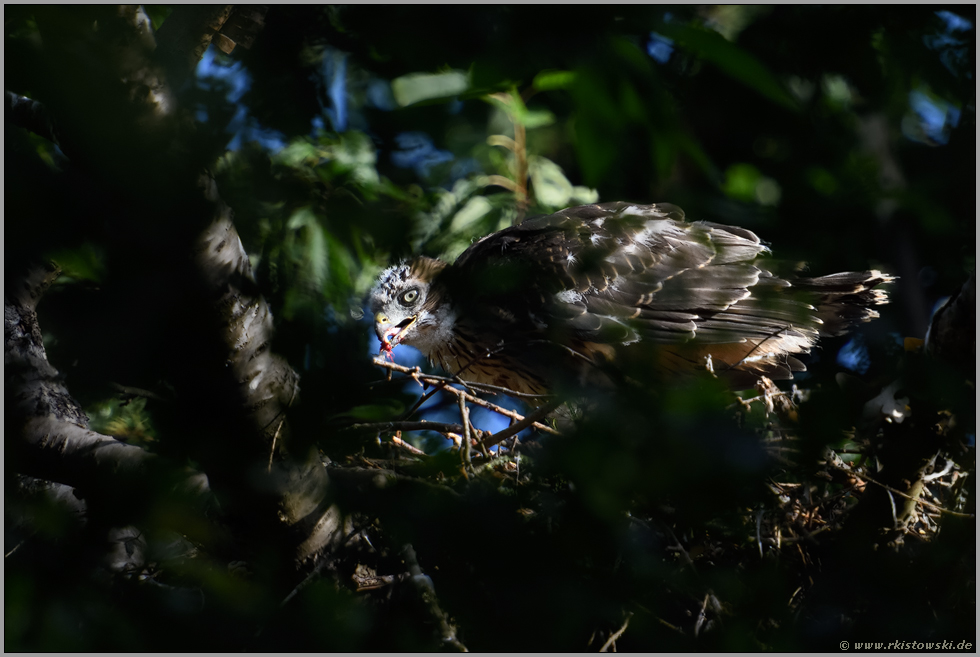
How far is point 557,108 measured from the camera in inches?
76.6

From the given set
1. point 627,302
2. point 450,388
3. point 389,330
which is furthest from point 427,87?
point 389,330

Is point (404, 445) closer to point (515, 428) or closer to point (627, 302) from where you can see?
point (515, 428)

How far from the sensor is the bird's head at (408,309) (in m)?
3.17

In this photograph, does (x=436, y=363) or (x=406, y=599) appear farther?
(x=436, y=363)

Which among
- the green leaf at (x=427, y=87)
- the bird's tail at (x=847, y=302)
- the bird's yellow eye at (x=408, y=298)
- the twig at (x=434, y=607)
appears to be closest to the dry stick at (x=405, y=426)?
the twig at (x=434, y=607)

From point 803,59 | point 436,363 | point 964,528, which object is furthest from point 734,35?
point 436,363

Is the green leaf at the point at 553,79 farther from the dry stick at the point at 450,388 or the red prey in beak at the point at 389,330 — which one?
the red prey in beak at the point at 389,330

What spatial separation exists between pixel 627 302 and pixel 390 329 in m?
1.23

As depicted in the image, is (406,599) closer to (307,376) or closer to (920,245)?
(307,376)

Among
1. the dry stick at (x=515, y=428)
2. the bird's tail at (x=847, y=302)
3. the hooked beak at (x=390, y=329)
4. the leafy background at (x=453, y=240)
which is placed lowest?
the hooked beak at (x=390, y=329)

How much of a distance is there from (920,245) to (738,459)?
118 centimetres

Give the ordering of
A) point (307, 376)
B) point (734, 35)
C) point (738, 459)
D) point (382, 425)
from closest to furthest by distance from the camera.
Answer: point (738, 459), point (307, 376), point (734, 35), point (382, 425)

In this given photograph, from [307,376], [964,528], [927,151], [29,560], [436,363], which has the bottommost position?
[436,363]

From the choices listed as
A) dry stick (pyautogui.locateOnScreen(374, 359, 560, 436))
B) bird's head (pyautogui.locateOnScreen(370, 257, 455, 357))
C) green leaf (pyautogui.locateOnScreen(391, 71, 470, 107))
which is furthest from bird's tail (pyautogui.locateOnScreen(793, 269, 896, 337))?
green leaf (pyautogui.locateOnScreen(391, 71, 470, 107))
